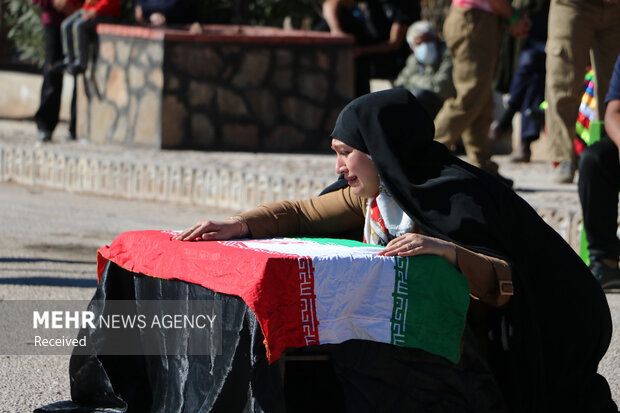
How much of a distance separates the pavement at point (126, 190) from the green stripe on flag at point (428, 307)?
179 centimetres

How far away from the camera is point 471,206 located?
3402 mm

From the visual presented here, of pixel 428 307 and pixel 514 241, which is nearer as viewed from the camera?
pixel 428 307

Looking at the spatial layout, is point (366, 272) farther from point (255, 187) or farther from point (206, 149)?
point (206, 149)

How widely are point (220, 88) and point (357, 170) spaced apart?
6.91 m

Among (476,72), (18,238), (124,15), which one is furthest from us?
(124,15)

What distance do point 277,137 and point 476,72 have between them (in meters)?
3.22

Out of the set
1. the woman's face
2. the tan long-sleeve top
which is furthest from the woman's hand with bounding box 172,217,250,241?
the woman's face

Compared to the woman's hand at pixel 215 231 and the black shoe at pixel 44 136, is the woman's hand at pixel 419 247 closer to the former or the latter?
the woman's hand at pixel 215 231

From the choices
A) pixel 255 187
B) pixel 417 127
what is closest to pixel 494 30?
pixel 255 187

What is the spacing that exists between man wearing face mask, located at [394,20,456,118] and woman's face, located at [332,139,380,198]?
14.8 feet

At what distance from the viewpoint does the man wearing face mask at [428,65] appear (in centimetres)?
812

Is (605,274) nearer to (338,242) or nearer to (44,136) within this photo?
(338,242)

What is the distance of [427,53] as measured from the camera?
27.5 feet

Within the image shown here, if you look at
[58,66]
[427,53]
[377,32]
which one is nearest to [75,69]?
[58,66]
